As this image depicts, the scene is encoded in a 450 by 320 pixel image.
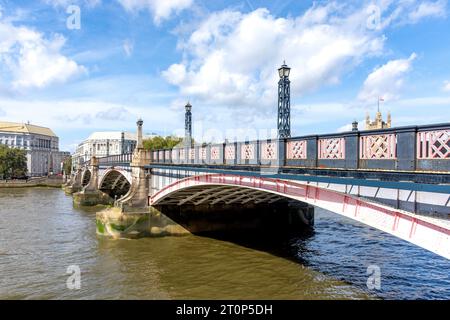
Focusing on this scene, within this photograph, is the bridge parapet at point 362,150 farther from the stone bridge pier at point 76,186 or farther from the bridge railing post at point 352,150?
the stone bridge pier at point 76,186

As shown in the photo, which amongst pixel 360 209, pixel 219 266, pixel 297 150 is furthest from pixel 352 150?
pixel 219 266

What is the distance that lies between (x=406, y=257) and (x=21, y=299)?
58.5ft

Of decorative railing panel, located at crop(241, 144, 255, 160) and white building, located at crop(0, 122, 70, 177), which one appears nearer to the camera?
decorative railing panel, located at crop(241, 144, 255, 160)

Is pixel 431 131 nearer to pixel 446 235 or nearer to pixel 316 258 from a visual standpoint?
pixel 446 235

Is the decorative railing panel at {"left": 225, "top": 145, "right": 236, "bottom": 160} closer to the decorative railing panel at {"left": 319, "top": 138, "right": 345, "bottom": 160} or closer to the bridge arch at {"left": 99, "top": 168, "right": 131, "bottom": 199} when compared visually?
the decorative railing panel at {"left": 319, "top": 138, "right": 345, "bottom": 160}

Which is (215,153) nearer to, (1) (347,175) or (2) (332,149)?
(2) (332,149)

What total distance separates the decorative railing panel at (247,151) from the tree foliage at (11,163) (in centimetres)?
9003

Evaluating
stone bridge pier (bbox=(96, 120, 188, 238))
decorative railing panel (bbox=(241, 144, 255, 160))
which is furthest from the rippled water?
decorative railing panel (bbox=(241, 144, 255, 160))

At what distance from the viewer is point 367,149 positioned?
8.86 meters

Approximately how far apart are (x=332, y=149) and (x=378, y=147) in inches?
62.0

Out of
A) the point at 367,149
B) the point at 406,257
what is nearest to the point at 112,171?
the point at 406,257

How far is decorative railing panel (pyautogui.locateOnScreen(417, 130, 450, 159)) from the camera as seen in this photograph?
6990 mm

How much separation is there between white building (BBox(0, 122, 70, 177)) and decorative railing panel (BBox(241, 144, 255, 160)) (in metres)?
111

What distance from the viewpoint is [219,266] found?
1805cm
